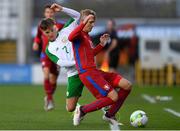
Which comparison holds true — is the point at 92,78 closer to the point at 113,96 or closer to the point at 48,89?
the point at 113,96

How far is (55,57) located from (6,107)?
13.9 ft

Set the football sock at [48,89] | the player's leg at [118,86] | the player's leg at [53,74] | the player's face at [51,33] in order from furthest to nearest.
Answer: the player's leg at [53,74]
the football sock at [48,89]
the player's face at [51,33]
the player's leg at [118,86]

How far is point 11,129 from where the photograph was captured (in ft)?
38.7

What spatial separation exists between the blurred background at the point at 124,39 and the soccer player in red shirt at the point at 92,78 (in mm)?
11525

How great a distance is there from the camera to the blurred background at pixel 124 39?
104 feet

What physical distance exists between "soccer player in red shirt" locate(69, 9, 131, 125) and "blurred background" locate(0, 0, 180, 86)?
11525mm

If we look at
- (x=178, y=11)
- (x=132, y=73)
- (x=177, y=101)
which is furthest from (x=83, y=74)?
(x=178, y=11)

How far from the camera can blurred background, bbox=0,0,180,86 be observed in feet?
104

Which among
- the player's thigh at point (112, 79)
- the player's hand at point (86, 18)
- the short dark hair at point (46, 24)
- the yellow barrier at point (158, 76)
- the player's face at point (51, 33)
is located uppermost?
the player's hand at point (86, 18)

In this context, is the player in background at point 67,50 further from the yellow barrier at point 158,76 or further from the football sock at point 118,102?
the yellow barrier at point 158,76

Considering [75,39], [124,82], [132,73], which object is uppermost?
[75,39]

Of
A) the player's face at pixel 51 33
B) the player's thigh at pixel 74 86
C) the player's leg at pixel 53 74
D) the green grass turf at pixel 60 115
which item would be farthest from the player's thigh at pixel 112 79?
the player's leg at pixel 53 74

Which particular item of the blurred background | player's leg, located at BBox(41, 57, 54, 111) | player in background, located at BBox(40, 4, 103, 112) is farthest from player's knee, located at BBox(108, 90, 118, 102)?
the blurred background

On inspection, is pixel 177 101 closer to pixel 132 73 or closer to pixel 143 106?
pixel 143 106
